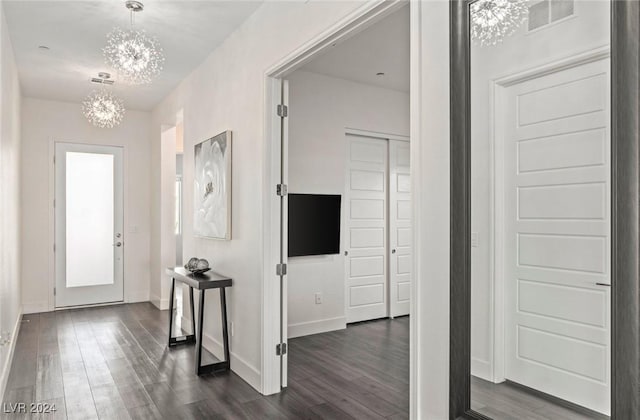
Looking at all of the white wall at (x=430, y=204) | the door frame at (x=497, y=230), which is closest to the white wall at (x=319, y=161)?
the white wall at (x=430, y=204)

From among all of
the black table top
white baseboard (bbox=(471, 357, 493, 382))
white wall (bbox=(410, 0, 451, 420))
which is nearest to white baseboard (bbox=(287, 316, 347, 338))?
the black table top

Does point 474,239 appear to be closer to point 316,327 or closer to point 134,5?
point 134,5

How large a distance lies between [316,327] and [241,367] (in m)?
1.45

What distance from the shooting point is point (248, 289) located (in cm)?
348

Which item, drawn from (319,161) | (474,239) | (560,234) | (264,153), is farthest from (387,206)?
(560,234)

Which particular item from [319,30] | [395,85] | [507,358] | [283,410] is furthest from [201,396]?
[395,85]

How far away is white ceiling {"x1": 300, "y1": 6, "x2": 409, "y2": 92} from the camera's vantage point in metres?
3.73

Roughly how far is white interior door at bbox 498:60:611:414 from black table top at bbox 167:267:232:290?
2.63 m

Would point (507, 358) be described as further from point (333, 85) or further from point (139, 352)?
point (333, 85)

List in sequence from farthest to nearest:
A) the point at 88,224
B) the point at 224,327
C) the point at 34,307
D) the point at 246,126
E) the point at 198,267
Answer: the point at 88,224 → the point at 34,307 → the point at 198,267 → the point at 224,327 → the point at 246,126

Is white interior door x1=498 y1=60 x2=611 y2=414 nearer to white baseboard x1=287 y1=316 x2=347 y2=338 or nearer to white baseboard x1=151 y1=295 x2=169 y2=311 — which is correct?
white baseboard x1=287 y1=316 x2=347 y2=338

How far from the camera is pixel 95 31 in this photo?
12.3 feet

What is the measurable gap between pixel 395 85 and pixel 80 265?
5.13m

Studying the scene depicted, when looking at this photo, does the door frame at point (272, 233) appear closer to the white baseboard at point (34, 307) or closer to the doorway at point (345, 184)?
the doorway at point (345, 184)
